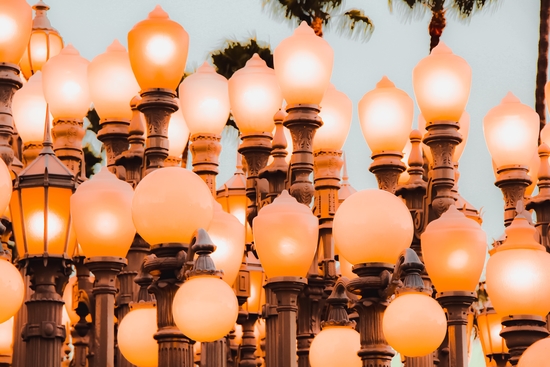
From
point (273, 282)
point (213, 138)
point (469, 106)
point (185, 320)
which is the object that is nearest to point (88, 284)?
point (213, 138)

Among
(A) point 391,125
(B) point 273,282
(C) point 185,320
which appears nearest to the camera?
(C) point 185,320

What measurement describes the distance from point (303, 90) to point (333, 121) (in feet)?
5.27

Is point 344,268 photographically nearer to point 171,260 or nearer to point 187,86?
point 187,86

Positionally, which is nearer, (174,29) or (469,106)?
(174,29)

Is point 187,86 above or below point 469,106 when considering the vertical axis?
below

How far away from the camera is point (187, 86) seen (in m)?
12.0

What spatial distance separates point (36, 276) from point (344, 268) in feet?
11.4

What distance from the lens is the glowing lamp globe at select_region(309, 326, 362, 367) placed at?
33.9 ft

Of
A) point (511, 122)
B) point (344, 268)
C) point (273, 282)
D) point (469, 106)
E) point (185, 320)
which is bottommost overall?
point (185, 320)

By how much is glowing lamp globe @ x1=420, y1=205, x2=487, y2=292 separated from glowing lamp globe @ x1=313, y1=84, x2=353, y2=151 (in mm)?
2422

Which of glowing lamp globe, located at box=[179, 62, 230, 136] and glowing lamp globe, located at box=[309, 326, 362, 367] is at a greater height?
glowing lamp globe, located at box=[179, 62, 230, 136]

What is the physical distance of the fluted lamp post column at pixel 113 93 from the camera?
11.9 metres

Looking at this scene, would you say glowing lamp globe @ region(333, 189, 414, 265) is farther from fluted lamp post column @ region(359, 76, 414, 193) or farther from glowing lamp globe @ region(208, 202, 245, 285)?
fluted lamp post column @ region(359, 76, 414, 193)

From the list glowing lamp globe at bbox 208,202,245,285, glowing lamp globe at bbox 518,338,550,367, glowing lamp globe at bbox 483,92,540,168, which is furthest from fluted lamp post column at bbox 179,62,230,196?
glowing lamp globe at bbox 518,338,550,367
